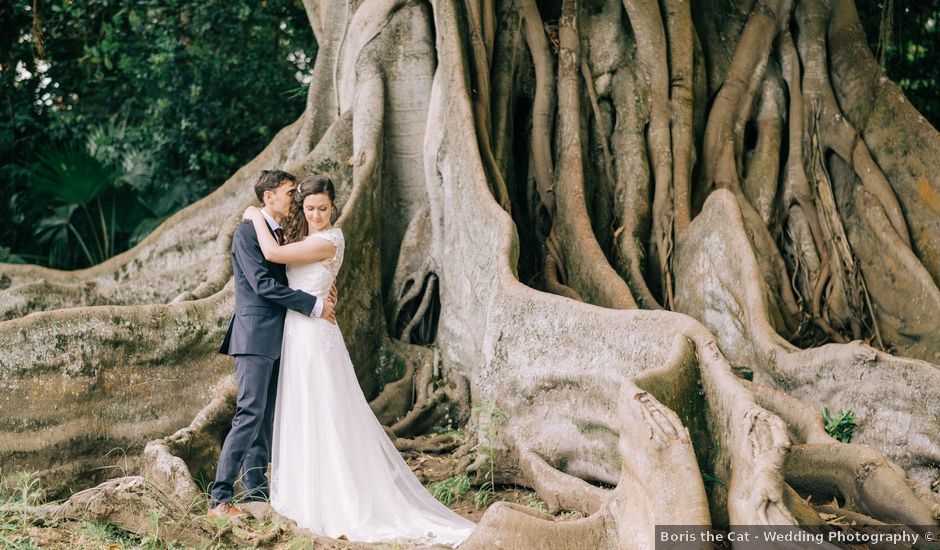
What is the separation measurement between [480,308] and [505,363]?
2.11 ft

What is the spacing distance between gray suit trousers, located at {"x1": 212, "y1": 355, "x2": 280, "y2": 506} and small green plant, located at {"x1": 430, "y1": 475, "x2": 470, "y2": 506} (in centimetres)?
103

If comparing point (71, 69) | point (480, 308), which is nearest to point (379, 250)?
point (480, 308)

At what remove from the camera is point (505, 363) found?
6031mm

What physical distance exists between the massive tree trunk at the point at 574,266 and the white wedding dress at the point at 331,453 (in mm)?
583

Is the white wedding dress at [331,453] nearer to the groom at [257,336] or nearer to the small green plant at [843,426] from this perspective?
the groom at [257,336]

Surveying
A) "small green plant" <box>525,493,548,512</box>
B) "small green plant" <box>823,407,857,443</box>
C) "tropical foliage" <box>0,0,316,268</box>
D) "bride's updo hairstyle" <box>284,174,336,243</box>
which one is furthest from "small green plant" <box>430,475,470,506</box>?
Result: "tropical foliage" <box>0,0,316,268</box>

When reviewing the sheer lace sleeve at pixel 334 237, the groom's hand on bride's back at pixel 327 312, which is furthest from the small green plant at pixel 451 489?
the sheer lace sleeve at pixel 334 237

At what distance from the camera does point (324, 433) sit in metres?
5.29

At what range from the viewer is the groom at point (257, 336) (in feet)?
17.1

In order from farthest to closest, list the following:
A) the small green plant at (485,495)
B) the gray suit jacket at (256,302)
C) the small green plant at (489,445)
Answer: the small green plant at (489,445) < the small green plant at (485,495) < the gray suit jacket at (256,302)

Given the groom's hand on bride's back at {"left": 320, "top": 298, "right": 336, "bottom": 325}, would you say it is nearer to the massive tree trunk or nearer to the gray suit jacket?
the gray suit jacket

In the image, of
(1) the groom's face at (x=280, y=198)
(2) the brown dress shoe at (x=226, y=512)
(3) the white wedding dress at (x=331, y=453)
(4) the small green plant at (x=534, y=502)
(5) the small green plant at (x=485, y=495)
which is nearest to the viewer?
(2) the brown dress shoe at (x=226, y=512)

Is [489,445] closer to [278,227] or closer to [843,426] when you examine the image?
[278,227]

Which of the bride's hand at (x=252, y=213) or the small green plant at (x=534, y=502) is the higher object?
the bride's hand at (x=252, y=213)
